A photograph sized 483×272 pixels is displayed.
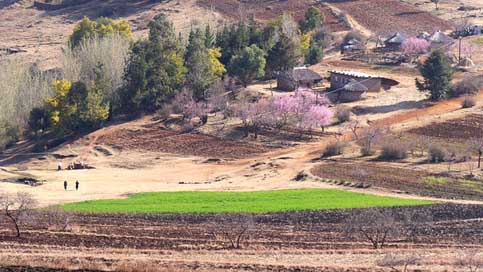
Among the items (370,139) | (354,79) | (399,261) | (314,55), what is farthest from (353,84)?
(399,261)

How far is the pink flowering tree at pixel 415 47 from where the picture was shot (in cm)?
8825

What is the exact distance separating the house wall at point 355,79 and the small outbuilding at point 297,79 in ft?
5.60

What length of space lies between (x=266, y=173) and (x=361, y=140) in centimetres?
798

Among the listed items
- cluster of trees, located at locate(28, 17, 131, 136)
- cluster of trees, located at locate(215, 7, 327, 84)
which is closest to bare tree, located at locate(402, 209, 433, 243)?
cluster of trees, located at locate(28, 17, 131, 136)

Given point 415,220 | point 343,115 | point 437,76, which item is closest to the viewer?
point 415,220

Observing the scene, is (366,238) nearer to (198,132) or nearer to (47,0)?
(198,132)

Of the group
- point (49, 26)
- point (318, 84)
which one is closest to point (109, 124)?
point (318, 84)

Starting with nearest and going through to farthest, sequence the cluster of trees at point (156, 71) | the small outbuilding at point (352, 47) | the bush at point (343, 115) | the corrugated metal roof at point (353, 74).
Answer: the bush at point (343, 115)
the cluster of trees at point (156, 71)
the corrugated metal roof at point (353, 74)
the small outbuilding at point (352, 47)

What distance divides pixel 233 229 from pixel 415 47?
46.8 meters

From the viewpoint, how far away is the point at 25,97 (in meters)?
77.5

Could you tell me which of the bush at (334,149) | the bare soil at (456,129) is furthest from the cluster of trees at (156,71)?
the bare soil at (456,129)

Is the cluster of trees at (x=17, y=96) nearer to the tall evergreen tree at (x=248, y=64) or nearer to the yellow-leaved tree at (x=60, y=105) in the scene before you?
the yellow-leaved tree at (x=60, y=105)

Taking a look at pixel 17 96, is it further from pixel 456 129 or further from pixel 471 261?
pixel 471 261

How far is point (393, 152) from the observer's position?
6184cm
